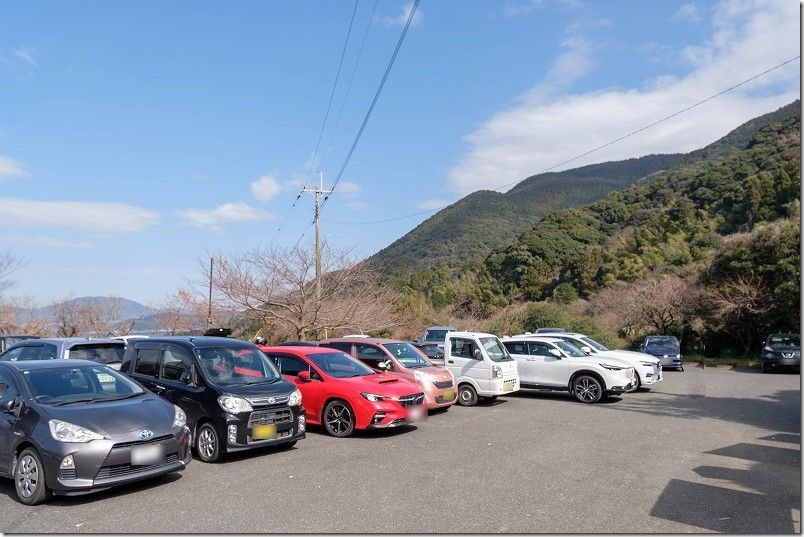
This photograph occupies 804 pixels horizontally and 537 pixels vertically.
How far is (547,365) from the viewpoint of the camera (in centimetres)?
1670

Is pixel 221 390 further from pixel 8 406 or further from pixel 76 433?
pixel 8 406

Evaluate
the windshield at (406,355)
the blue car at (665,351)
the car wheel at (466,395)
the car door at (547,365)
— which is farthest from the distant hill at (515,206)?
the windshield at (406,355)

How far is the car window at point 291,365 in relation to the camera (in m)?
11.5

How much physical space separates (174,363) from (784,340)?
24.8m

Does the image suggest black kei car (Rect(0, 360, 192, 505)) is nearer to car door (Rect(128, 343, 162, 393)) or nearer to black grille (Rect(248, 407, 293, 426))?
black grille (Rect(248, 407, 293, 426))

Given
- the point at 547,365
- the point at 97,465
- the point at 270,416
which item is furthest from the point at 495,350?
the point at 97,465

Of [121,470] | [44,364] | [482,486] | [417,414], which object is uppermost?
[44,364]

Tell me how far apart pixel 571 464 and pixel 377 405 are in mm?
3419

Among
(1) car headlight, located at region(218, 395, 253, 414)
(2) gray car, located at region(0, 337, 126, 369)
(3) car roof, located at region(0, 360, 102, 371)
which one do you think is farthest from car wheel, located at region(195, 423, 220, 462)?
(2) gray car, located at region(0, 337, 126, 369)

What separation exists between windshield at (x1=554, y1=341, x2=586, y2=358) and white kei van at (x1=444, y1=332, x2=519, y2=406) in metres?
1.91

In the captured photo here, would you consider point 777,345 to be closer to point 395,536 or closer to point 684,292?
point 684,292

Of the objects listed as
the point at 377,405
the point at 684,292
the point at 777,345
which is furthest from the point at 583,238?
the point at 377,405

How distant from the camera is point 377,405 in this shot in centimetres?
1051

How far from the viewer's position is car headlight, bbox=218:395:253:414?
8.69m
